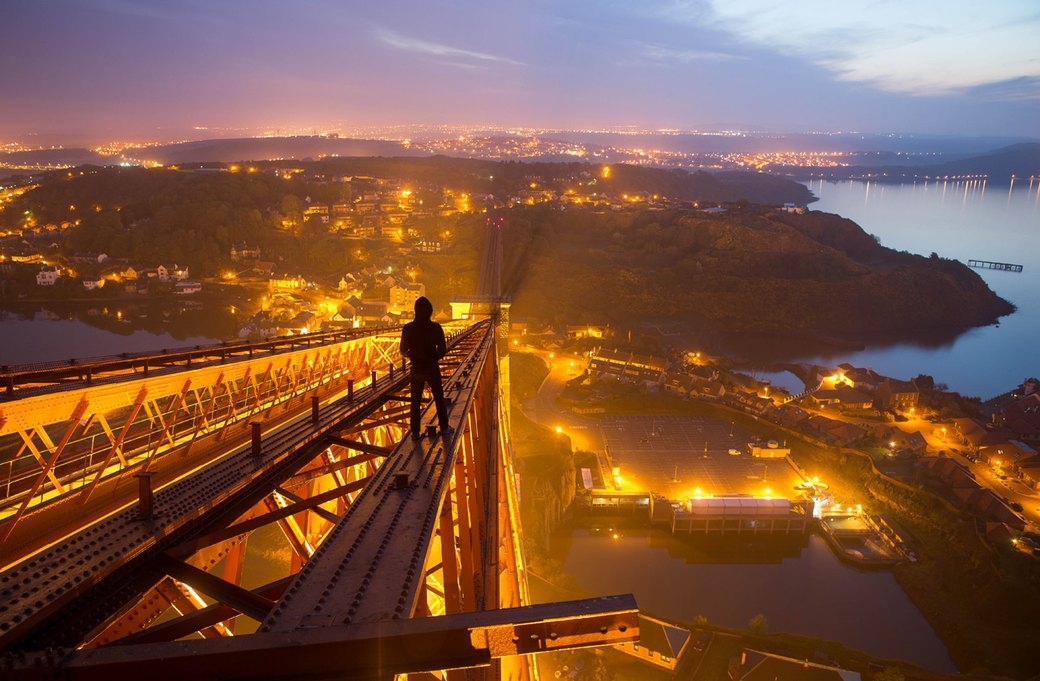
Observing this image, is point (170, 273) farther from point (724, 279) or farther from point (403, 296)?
point (724, 279)

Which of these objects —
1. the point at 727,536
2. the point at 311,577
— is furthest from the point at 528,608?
the point at 727,536

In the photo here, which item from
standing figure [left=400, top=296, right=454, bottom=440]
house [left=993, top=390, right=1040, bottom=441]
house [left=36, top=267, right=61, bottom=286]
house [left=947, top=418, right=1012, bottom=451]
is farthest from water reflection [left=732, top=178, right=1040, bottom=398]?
house [left=36, top=267, right=61, bottom=286]

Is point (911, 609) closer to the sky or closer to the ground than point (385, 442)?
closer to the ground

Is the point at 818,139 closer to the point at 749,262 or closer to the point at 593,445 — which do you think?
the point at 749,262

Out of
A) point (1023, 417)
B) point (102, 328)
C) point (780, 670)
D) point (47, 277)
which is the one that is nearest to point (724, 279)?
point (1023, 417)

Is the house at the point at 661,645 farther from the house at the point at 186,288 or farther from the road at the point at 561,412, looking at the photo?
the house at the point at 186,288

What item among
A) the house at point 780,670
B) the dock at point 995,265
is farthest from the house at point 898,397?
the dock at point 995,265
